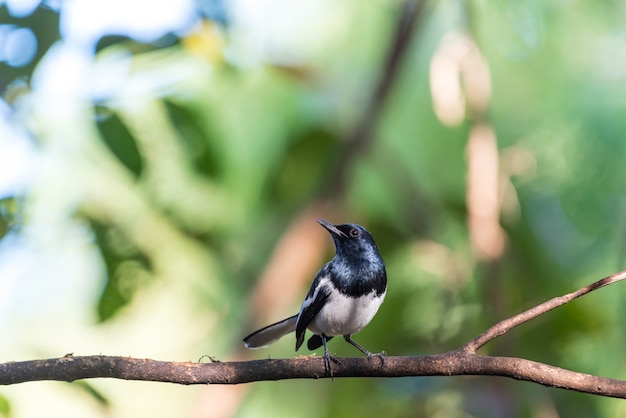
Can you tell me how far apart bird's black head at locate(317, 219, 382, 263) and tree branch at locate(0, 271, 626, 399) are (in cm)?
61

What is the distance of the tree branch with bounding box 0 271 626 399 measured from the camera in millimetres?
1505

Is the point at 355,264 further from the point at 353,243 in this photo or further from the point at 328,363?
the point at 328,363

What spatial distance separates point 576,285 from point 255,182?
173cm

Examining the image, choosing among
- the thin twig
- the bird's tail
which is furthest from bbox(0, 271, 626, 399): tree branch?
the bird's tail

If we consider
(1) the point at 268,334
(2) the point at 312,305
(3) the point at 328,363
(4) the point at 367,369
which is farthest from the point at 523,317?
(1) the point at 268,334

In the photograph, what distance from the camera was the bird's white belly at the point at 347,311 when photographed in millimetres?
2164

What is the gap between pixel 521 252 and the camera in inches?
142

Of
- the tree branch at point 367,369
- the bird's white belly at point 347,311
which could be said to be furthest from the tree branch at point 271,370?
the bird's white belly at point 347,311

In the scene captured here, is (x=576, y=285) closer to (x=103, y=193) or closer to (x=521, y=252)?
(x=521, y=252)

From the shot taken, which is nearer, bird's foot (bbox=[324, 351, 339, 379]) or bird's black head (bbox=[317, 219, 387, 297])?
bird's foot (bbox=[324, 351, 339, 379])

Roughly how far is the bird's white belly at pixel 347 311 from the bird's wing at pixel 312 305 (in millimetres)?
20

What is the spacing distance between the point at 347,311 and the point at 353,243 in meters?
0.25

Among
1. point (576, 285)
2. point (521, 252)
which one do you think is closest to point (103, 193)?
point (521, 252)

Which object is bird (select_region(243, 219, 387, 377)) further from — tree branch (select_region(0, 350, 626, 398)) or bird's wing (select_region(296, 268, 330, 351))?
tree branch (select_region(0, 350, 626, 398))
